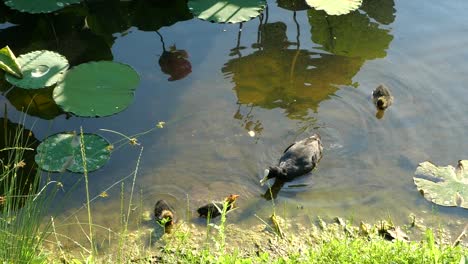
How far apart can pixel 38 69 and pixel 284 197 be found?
3021 mm

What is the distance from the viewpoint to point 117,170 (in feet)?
20.6

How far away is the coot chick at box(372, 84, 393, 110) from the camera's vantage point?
6922 mm

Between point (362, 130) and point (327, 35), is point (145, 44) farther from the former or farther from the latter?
point (362, 130)

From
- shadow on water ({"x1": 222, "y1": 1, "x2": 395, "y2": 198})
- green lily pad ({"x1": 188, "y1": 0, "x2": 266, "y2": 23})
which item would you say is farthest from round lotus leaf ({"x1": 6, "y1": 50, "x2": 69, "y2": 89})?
shadow on water ({"x1": 222, "y1": 1, "x2": 395, "y2": 198})

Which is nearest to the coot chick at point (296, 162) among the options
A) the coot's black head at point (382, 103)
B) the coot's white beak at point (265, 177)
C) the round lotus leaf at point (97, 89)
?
the coot's white beak at point (265, 177)

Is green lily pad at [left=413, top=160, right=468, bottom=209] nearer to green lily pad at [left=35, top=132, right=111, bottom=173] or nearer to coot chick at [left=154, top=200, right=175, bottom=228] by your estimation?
coot chick at [left=154, top=200, right=175, bottom=228]

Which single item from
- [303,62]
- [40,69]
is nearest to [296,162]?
[303,62]

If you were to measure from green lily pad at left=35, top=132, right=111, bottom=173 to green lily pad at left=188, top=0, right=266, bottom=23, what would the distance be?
2.23 m

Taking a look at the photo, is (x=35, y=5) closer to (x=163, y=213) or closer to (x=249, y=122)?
(x=249, y=122)

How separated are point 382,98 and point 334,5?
4.77 feet

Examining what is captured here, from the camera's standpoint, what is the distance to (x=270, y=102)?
7164mm

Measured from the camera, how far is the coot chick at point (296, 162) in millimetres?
6023

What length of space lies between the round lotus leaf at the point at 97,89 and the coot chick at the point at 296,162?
5.95ft

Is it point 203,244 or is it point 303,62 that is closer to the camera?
point 203,244
